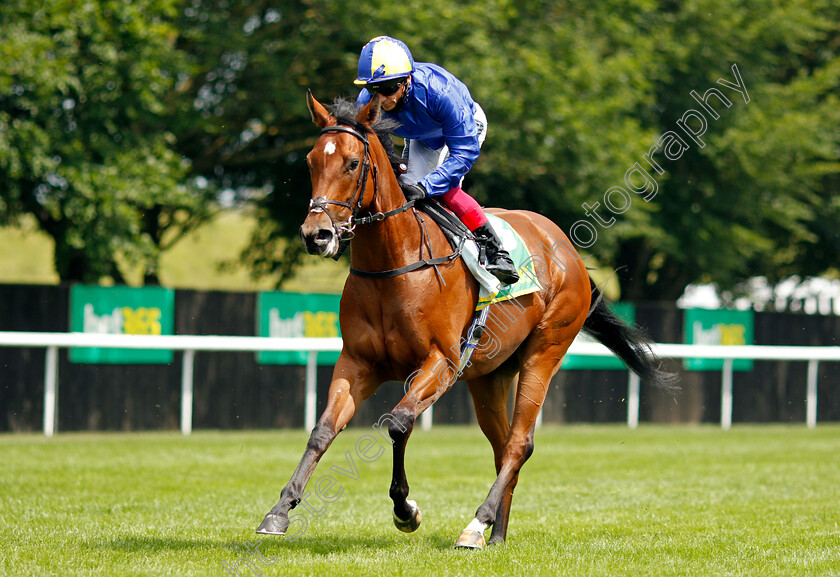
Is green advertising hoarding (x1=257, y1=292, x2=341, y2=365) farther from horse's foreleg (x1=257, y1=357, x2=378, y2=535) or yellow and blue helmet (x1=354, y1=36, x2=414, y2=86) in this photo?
yellow and blue helmet (x1=354, y1=36, x2=414, y2=86)

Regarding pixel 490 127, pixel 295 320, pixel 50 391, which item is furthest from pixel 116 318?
pixel 490 127

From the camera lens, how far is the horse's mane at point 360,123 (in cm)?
477

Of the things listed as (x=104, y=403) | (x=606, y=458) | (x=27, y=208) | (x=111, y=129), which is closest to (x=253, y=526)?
(x=606, y=458)

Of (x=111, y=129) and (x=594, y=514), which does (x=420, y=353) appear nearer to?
(x=594, y=514)

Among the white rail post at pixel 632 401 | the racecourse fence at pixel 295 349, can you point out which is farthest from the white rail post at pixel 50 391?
the white rail post at pixel 632 401

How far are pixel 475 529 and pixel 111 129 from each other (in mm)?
10250

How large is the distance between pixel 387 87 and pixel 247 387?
8.53 m

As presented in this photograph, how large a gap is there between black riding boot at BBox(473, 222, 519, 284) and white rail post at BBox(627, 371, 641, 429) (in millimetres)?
10030

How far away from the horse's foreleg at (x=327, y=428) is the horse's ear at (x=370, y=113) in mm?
1180

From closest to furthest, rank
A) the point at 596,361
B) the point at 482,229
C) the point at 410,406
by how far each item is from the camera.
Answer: the point at 410,406 → the point at 482,229 → the point at 596,361

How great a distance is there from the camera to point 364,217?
4.91 metres

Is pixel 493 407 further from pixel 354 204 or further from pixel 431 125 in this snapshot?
pixel 354 204

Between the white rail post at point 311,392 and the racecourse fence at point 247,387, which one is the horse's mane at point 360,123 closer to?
the racecourse fence at point 247,387

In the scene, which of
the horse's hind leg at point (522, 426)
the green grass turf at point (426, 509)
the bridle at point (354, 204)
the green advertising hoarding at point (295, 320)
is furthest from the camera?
the green advertising hoarding at point (295, 320)
